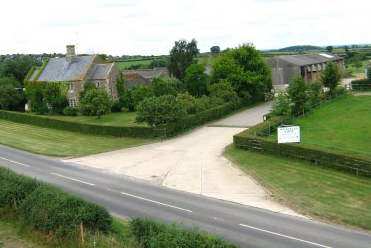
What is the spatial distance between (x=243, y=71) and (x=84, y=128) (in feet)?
87.9

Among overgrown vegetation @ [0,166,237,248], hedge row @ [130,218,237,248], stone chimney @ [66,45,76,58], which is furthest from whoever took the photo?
stone chimney @ [66,45,76,58]

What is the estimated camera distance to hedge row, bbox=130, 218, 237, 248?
45.6 feet

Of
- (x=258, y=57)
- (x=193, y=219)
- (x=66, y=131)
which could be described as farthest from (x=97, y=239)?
(x=258, y=57)

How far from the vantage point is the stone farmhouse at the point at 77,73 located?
63.8 m

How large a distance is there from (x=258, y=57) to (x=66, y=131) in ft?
106

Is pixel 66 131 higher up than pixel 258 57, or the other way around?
pixel 258 57

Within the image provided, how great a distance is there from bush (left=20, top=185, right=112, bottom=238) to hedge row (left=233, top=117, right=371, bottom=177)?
1778cm

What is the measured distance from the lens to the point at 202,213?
22.4m

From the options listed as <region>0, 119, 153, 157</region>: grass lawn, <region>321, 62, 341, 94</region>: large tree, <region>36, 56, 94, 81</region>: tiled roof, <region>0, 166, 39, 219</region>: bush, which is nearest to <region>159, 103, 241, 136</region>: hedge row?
<region>0, 119, 153, 157</region>: grass lawn

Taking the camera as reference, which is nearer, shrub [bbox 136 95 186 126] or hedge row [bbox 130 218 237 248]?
hedge row [bbox 130 218 237 248]

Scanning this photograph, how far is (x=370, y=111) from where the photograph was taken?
162 feet

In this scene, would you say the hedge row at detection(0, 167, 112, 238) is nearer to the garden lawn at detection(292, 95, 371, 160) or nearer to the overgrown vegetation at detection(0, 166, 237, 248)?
the overgrown vegetation at detection(0, 166, 237, 248)

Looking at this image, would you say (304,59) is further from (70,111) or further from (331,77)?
(70,111)

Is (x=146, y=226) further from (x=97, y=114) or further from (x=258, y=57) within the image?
(x=258, y=57)
